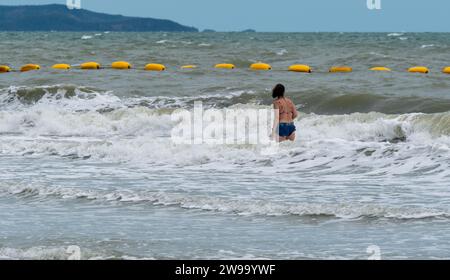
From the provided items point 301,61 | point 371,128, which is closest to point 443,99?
point 371,128

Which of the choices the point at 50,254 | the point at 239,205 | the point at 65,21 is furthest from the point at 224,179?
the point at 65,21

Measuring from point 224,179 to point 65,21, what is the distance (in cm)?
16717

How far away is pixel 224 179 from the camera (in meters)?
13.4

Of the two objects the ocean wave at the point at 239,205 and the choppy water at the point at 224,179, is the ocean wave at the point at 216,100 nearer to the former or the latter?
the choppy water at the point at 224,179

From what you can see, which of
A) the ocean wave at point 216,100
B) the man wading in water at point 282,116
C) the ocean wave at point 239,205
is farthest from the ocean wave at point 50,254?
the ocean wave at point 216,100

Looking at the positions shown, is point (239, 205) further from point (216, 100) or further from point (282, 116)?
point (216, 100)

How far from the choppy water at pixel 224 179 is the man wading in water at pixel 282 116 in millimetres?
266

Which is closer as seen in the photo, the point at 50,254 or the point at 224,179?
the point at 50,254

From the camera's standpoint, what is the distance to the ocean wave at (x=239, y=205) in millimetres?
10328

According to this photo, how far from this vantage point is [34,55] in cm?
4631

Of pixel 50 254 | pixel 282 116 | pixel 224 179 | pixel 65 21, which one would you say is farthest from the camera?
pixel 65 21

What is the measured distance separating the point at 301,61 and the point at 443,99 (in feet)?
A: 58.5

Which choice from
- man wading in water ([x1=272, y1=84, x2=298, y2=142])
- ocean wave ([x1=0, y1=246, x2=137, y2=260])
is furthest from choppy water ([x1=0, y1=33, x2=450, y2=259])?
man wading in water ([x1=272, y1=84, x2=298, y2=142])
